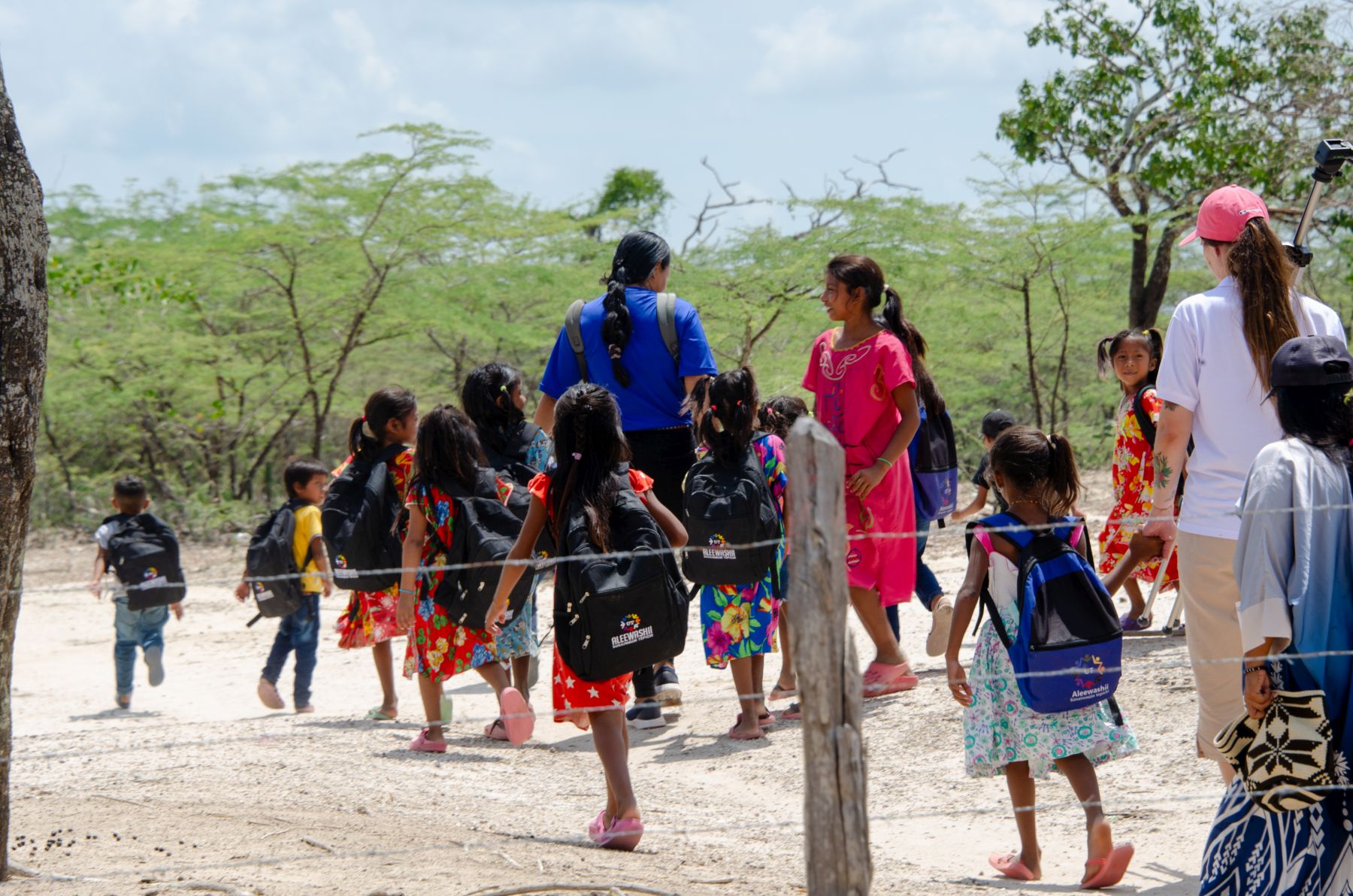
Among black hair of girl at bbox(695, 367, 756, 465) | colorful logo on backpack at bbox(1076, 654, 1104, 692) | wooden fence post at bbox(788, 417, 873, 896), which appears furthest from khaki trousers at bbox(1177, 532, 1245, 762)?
black hair of girl at bbox(695, 367, 756, 465)

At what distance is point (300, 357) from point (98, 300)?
293 centimetres

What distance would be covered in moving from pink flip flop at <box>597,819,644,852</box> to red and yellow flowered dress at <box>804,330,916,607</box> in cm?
189

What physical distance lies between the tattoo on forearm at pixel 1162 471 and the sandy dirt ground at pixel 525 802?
38.9 inches

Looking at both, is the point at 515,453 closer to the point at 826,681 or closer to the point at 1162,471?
the point at 1162,471

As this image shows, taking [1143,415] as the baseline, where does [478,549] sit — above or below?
below

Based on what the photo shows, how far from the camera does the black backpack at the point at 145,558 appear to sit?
7809 mm

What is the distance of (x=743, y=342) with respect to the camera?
13.6m

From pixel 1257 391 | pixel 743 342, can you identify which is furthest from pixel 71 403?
pixel 1257 391

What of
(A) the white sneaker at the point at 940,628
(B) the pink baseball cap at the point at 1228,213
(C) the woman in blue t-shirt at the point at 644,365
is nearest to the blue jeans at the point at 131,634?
(C) the woman in blue t-shirt at the point at 644,365

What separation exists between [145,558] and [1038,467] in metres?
5.60

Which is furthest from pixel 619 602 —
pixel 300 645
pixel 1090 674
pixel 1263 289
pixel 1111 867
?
pixel 300 645

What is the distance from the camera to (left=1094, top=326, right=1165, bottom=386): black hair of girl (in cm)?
638

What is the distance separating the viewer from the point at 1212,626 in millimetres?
3902

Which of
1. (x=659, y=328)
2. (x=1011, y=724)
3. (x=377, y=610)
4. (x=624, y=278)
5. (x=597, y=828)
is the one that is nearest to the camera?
(x=1011, y=724)
